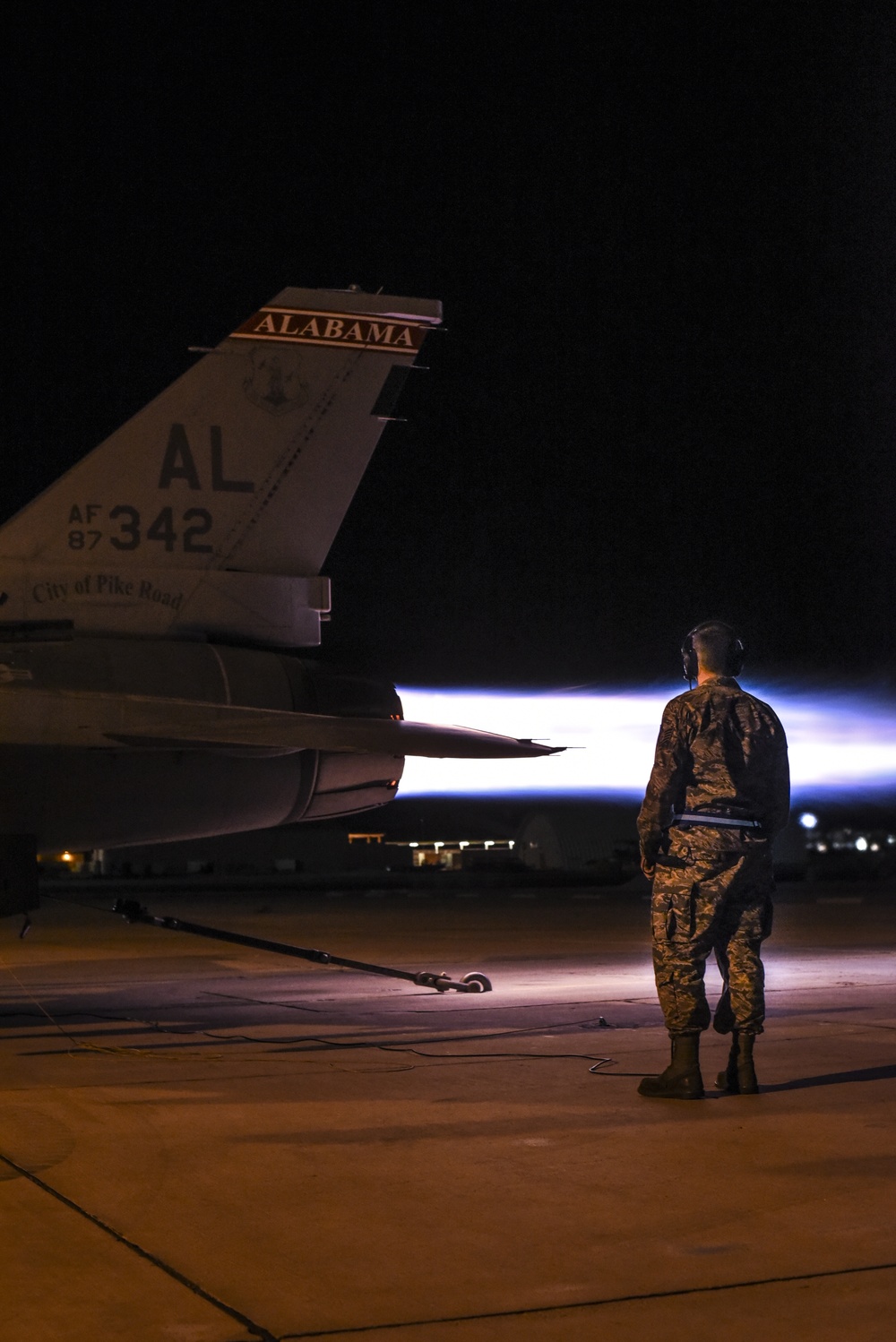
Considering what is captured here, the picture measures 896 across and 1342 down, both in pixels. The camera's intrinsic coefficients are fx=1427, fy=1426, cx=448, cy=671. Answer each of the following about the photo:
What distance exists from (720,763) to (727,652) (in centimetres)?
54

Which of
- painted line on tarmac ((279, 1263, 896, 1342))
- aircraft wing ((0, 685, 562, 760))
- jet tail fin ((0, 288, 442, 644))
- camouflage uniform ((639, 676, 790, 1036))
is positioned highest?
jet tail fin ((0, 288, 442, 644))

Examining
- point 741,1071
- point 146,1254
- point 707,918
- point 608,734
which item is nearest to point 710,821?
point 707,918

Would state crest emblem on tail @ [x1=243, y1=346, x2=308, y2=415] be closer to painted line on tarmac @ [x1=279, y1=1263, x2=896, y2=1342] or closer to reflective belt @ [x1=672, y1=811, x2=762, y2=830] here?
reflective belt @ [x1=672, y1=811, x2=762, y2=830]

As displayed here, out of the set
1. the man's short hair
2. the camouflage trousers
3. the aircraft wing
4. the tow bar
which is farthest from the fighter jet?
the camouflage trousers

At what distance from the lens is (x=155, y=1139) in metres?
5.27

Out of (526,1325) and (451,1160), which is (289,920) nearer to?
(451,1160)

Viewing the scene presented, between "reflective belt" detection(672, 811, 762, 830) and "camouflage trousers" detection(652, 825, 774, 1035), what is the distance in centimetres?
3

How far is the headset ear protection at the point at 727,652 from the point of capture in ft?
20.7

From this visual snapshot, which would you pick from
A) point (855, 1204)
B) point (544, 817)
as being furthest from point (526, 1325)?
point (544, 817)

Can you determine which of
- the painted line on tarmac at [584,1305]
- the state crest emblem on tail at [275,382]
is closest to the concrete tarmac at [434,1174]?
the painted line on tarmac at [584,1305]

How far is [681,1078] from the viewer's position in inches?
237

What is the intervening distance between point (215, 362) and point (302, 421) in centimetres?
65

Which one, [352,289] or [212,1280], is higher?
[352,289]

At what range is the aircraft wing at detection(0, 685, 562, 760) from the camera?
762 centimetres
